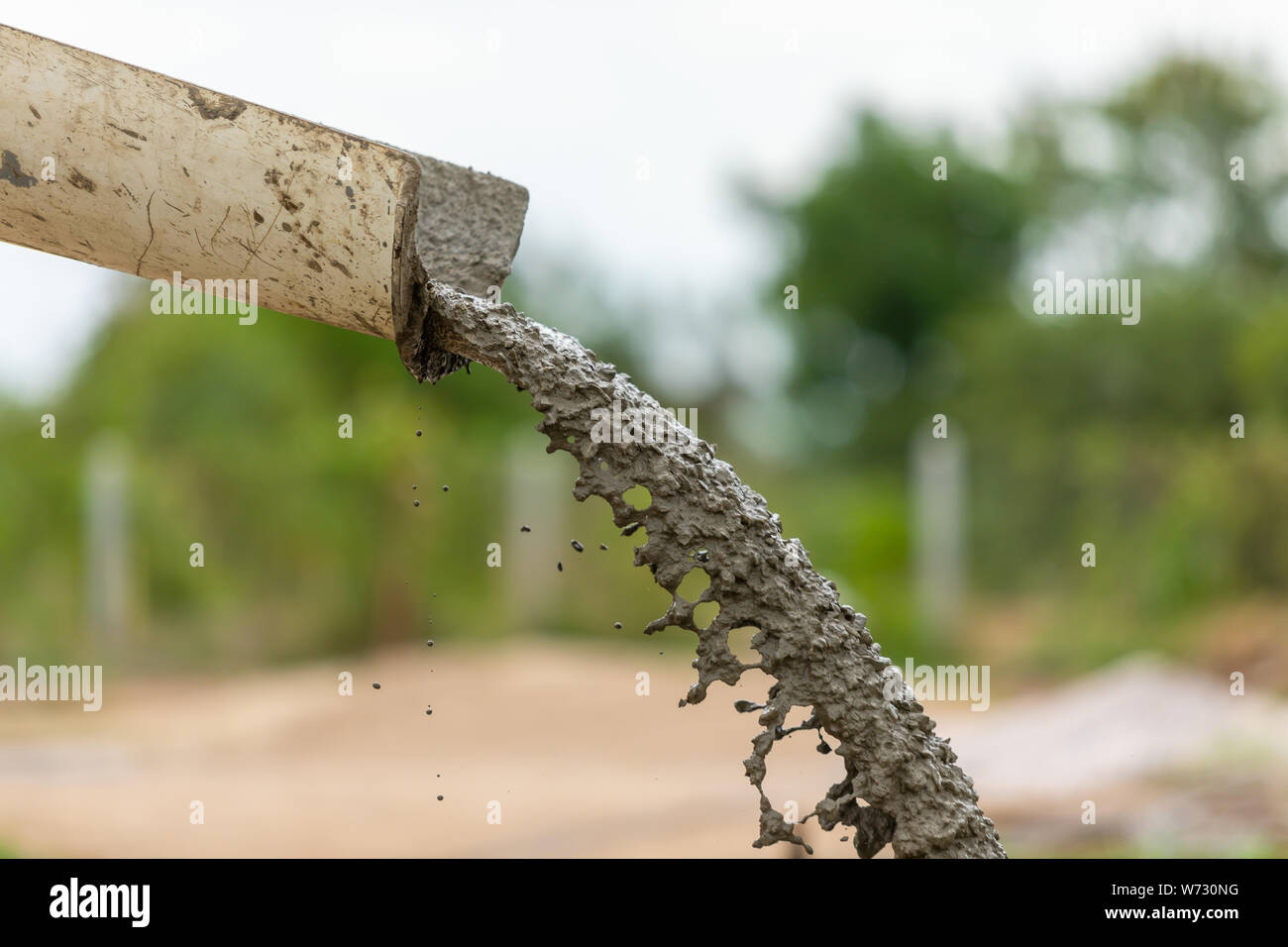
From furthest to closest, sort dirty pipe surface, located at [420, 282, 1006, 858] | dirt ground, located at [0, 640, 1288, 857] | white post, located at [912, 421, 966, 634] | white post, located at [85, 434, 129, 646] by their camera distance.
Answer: white post, located at [912, 421, 966, 634], white post, located at [85, 434, 129, 646], dirt ground, located at [0, 640, 1288, 857], dirty pipe surface, located at [420, 282, 1006, 858]

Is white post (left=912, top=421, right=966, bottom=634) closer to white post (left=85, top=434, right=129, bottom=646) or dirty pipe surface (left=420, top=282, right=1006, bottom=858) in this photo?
white post (left=85, top=434, right=129, bottom=646)

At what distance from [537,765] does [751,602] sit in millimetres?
6283

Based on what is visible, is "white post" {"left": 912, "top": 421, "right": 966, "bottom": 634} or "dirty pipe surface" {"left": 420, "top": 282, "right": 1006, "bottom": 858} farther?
"white post" {"left": 912, "top": 421, "right": 966, "bottom": 634}

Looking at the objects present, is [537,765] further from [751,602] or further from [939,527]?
[751,602]

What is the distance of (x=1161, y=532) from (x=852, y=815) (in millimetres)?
9158

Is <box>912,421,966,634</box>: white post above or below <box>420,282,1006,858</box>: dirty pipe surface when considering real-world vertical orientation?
above

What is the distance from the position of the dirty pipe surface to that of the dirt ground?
2.59 metres

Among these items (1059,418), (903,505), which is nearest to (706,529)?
(903,505)

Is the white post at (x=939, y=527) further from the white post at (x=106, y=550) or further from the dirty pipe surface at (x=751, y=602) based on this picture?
the dirty pipe surface at (x=751, y=602)

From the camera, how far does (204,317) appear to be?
43.3 feet

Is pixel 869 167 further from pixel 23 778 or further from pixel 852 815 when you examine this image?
pixel 852 815

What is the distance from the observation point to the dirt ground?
5.96m

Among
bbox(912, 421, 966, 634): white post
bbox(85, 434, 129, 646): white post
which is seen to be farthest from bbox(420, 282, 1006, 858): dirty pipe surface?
bbox(85, 434, 129, 646): white post

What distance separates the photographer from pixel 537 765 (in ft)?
27.6
